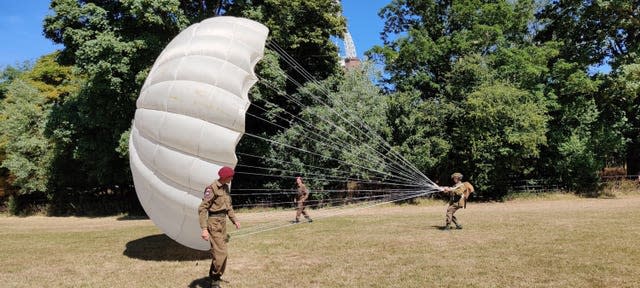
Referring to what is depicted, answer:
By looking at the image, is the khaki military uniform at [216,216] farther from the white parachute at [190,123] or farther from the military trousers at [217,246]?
the white parachute at [190,123]

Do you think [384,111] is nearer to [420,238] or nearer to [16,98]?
[420,238]

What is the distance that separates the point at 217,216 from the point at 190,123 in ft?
5.54

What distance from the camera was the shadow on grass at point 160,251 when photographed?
32.2 feet

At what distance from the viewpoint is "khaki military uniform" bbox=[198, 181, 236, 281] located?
7328 mm

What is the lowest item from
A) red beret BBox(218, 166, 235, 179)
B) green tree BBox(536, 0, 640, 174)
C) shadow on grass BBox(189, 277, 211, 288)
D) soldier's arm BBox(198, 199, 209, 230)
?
shadow on grass BBox(189, 277, 211, 288)

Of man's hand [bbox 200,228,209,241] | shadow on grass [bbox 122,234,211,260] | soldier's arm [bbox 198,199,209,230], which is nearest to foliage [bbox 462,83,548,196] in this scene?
shadow on grass [bbox 122,234,211,260]

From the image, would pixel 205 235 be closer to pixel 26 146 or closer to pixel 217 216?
pixel 217 216

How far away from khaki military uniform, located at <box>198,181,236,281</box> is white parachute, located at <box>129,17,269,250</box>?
20.2 inches

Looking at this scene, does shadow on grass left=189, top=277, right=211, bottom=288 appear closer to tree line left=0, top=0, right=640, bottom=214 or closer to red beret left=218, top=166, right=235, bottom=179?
red beret left=218, top=166, right=235, bottom=179

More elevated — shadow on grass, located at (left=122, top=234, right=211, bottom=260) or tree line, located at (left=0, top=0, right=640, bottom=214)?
tree line, located at (left=0, top=0, right=640, bottom=214)

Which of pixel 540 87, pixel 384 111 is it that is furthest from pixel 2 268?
pixel 540 87

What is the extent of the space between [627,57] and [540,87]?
4805 mm

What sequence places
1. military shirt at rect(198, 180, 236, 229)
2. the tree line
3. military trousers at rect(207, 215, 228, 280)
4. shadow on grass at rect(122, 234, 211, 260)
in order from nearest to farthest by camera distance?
1. military trousers at rect(207, 215, 228, 280)
2. military shirt at rect(198, 180, 236, 229)
3. shadow on grass at rect(122, 234, 211, 260)
4. the tree line

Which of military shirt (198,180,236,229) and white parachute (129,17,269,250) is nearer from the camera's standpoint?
military shirt (198,180,236,229)
